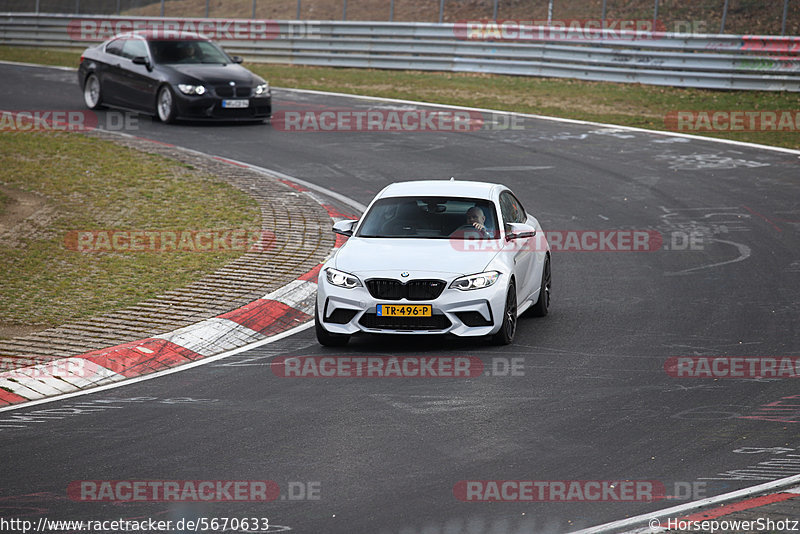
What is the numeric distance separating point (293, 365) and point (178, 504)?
334 centimetres

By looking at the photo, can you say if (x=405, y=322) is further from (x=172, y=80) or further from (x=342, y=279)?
(x=172, y=80)

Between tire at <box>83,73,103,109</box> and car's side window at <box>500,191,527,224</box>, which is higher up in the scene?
car's side window at <box>500,191,527,224</box>

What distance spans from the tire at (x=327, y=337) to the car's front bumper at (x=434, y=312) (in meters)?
0.08

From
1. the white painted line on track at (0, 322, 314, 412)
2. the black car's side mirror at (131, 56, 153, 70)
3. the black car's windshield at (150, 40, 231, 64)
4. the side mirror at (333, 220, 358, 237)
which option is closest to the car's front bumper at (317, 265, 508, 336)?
the white painted line on track at (0, 322, 314, 412)

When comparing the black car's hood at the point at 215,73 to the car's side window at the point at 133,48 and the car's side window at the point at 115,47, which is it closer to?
the car's side window at the point at 133,48

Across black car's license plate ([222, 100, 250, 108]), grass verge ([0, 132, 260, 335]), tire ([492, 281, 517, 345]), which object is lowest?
grass verge ([0, 132, 260, 335])

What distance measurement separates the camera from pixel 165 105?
23844mm

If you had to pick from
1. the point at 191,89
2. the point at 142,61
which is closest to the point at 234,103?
the point at 191,89

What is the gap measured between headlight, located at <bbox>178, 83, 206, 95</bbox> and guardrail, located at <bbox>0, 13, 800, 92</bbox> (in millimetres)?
11100

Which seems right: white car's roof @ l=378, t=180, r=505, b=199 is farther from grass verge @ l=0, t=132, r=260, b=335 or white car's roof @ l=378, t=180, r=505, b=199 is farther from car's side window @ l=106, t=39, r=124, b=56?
car's side window @ l=106, t=39, r=124, b=56

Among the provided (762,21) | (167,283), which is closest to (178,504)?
(167,283)

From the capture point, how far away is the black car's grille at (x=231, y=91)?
23.0 m

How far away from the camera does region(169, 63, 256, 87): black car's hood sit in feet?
75.5

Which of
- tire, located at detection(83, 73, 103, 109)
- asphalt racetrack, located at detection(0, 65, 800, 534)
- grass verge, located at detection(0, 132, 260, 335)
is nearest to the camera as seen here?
asphalt racetrack, located at detection(0, 65, 800, 534)
